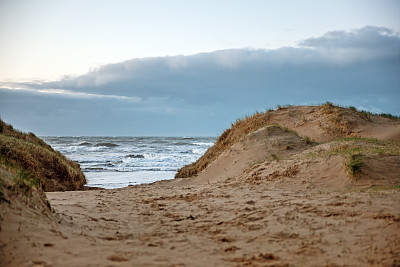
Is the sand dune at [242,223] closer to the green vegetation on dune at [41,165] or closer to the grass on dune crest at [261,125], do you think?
the green vegetation on dune at [41,165]

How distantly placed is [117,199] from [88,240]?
3680 millimetres

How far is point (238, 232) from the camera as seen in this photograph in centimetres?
461

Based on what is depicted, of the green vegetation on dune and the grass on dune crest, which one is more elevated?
the grass on dune crest

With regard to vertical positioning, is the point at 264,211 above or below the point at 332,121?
below

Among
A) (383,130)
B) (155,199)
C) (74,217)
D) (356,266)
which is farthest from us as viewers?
(383,130)

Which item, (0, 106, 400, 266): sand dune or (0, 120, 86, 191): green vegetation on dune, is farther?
(0, 120, 86, 191): green vegetation on dune

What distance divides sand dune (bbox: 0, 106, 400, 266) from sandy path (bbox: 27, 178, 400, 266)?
1 cm

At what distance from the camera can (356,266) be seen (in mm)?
3342

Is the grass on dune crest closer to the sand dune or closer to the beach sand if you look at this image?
the sand dune

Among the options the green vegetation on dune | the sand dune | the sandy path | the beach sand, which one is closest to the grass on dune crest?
the green vegetation on dune

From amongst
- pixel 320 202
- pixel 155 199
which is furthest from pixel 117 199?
pixel 320 202

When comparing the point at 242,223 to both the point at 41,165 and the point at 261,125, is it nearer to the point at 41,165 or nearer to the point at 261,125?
the point at 41,165

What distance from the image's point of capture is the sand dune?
3.62 metres

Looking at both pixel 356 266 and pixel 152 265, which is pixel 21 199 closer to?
pixel 152 265
